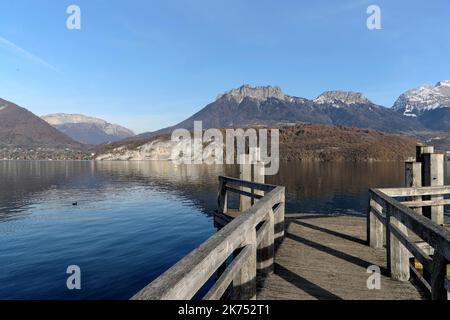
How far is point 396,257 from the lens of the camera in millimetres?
6594

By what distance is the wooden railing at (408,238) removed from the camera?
3816 millimetres

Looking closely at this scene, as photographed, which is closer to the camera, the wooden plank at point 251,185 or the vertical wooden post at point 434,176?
the wooden plank at point 251,185

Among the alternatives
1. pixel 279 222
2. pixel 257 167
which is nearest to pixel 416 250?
pixel 279 222

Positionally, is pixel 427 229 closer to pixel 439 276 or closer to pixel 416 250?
pixel 439 276

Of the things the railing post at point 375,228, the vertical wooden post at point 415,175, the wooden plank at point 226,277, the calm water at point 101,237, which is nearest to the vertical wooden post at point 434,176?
the vertical wooden post at point 415,175

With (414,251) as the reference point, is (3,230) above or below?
below

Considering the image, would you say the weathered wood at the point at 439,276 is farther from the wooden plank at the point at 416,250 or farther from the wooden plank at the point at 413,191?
the wooden plank at the point at 413,191

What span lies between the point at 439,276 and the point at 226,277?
264 cm

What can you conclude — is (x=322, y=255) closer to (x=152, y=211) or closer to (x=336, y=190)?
(x=152, y=211)
